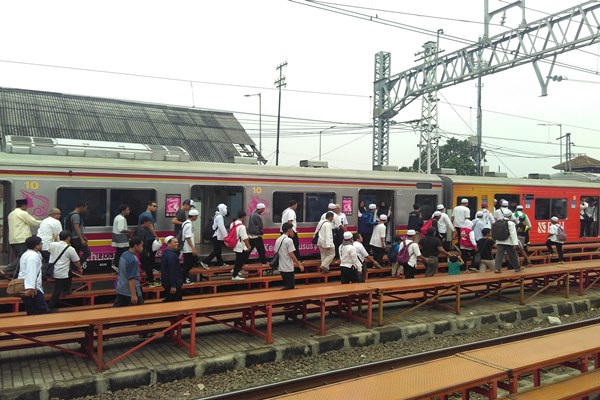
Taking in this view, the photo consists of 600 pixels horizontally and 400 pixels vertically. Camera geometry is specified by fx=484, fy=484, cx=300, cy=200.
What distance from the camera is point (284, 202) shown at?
40.2ft

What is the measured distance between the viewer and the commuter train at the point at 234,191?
952 centimetres

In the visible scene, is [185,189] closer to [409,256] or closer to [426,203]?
[409,256]

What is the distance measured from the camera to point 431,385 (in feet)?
15.1

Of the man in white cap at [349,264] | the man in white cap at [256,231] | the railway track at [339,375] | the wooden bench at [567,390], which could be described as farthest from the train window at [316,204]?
the wooden bench at [567,390]

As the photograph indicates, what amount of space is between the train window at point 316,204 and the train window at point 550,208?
8.36m

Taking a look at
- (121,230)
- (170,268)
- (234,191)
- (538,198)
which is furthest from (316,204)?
(538,198)

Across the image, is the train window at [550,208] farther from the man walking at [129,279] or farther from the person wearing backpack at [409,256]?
the man walking at [129,279]

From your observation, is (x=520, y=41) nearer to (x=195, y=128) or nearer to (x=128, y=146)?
(x=128, y=146)

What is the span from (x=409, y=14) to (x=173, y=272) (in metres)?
9.58

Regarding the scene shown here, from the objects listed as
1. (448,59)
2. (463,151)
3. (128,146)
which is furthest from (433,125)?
(463,151)

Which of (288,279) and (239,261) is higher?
(239,261)

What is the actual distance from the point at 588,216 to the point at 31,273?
60.9 ft

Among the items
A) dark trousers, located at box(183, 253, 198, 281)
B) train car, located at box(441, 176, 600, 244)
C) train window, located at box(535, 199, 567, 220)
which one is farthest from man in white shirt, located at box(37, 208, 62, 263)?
train window, located at box(535, 199, 567, 220)

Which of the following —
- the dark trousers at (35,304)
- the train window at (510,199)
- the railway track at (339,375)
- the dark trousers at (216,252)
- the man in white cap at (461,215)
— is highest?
the train window at (510,199)
